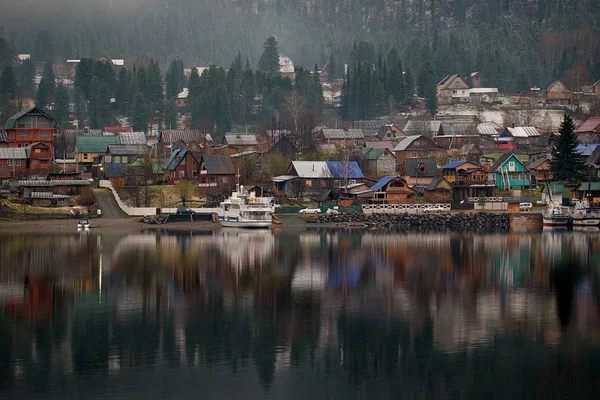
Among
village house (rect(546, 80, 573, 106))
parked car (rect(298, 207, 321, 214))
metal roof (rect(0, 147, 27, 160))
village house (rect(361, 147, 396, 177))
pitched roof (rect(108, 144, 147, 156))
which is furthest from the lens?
village house (rect(546, 80, 573, 106))

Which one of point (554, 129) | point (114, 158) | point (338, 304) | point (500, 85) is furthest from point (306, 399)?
point (500, 85)

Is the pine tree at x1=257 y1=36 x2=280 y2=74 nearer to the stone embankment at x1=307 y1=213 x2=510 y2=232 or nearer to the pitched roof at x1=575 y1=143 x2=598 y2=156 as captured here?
the pitched roof at x1=575 y1=143 x2=598 y2=156

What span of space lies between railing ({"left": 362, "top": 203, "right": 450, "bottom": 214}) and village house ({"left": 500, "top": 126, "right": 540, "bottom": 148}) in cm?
3394

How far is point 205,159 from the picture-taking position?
261 ft

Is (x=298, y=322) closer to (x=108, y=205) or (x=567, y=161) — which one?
(x=108, y=205)

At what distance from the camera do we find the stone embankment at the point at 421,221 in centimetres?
6922

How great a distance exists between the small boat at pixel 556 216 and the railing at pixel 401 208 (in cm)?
751

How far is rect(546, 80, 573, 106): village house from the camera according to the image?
135 m

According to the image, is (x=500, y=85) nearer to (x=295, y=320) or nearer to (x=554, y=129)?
(x=554, y=129)

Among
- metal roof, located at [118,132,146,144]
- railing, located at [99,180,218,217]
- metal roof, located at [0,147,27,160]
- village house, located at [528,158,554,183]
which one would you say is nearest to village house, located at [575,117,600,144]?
village house, located at [528,158,554,183]

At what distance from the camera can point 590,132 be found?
105 m

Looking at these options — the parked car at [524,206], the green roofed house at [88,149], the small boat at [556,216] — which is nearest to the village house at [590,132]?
the parked car at [524,206]

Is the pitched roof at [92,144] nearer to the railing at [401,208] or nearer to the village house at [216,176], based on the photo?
the village house at [216,176]

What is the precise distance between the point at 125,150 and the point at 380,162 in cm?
2316
